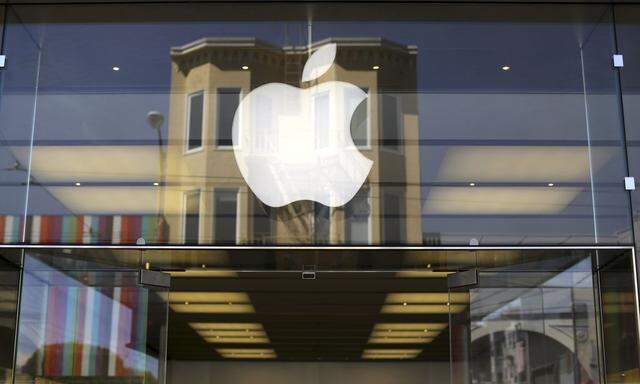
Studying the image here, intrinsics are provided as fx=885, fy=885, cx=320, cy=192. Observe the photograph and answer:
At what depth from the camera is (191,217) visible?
6.86m

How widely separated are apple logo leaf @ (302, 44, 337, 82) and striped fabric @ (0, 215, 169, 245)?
1.66 m

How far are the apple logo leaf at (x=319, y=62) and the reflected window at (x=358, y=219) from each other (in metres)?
1.03

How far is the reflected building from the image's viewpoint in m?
6.84

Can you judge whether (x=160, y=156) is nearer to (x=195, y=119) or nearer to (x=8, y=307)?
(x=195, y=119)

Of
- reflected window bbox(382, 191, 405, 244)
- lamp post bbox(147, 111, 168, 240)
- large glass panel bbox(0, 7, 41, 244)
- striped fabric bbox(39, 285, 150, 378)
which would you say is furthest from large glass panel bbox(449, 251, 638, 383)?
large glass panel bbox(0, 7, 41, 244)

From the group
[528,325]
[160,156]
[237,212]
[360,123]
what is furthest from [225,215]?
[528,325]

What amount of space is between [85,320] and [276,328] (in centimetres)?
837

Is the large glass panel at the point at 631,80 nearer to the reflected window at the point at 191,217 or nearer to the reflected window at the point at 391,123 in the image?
the reflected window at the point at 391,123

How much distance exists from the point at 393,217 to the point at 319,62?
1406 mm

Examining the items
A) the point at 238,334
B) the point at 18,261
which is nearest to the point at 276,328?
the point at 238,334

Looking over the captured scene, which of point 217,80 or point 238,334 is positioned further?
point 238,334

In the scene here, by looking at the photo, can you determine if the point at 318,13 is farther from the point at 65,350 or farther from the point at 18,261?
the point at 65,350

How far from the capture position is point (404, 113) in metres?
7.08

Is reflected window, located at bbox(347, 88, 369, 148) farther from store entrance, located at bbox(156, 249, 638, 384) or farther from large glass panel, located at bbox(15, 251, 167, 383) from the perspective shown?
large glass panel, located at bbox(15, 251, 167, 383)
